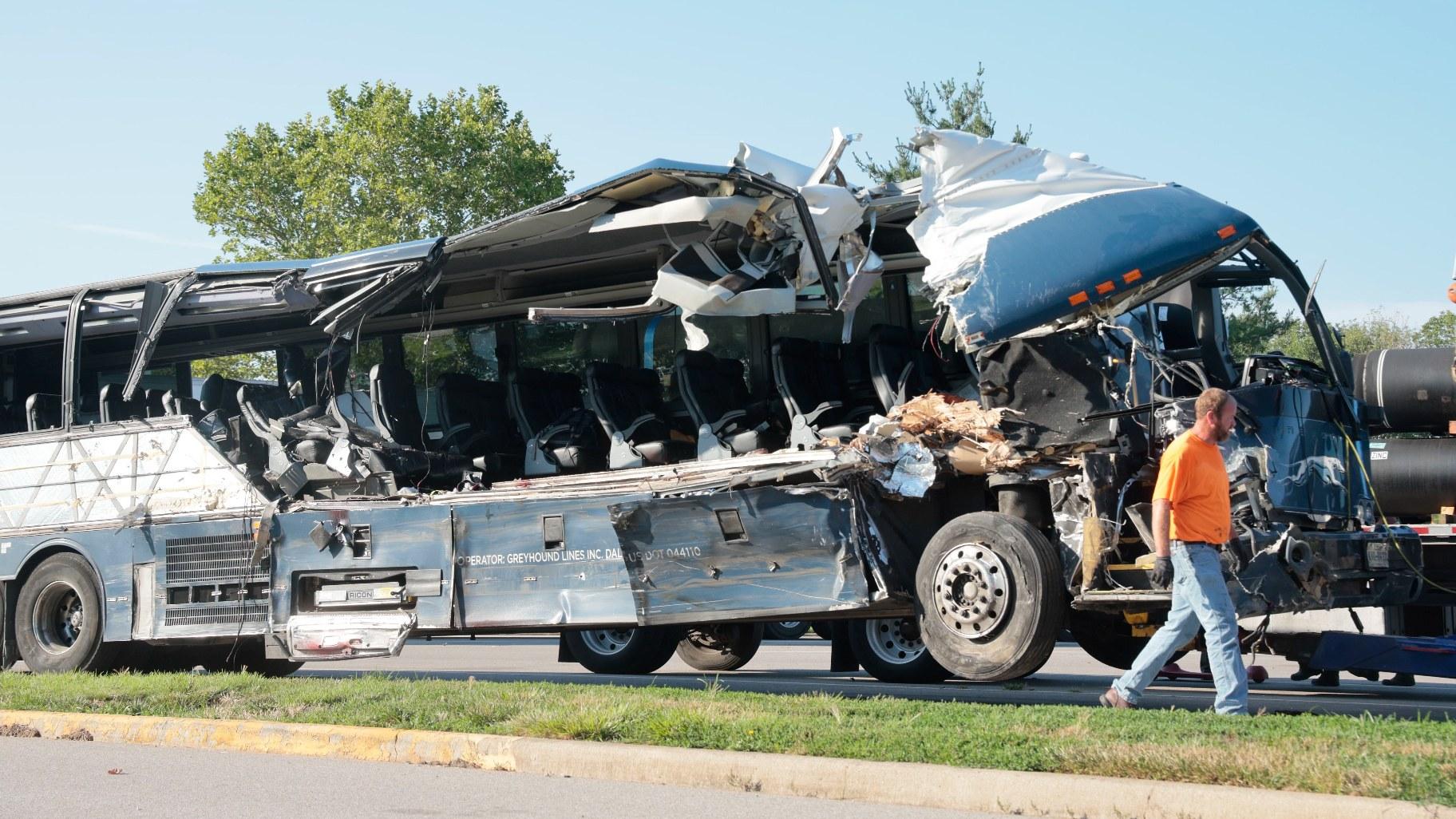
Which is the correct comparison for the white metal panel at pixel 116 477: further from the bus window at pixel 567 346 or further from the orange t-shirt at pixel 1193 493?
the orange t-shirt at pixel 1193 493

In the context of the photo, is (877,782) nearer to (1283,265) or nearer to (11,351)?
(1283,265)

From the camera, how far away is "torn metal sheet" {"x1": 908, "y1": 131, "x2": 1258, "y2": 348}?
851 centimetres

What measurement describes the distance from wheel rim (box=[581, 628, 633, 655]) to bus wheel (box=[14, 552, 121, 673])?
3.95m

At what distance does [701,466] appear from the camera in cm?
1005

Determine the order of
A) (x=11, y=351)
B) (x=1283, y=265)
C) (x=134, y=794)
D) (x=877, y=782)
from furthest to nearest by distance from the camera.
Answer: (x=11, y=351) → (x=1283, y=265) → (x=134, y=794) → (x=877, y=782)

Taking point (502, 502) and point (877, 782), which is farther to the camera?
point (502, 502)

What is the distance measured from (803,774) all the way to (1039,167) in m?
4.41

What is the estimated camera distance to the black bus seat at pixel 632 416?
38.7 feet

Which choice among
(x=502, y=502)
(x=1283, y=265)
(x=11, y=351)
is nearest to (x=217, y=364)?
(x=11, y=351)

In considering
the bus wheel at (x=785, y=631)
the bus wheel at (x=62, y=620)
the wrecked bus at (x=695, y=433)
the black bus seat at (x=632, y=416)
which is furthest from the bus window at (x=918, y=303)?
the bus wheel at (x=785, y=631)

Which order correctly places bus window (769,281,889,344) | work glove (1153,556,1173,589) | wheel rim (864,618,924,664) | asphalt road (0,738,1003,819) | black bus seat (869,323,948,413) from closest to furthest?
asphalt road (0,738,1003,819)
work glove (1153,556,1173,589)
black bus seat (869,323,948,413)
bus window (769,281,889,344)
wheel rim (864,618,924,664)

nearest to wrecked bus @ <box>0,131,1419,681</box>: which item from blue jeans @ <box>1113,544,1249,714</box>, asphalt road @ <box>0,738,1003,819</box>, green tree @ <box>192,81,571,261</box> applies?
blue jeans @ <box>1113,544,1249,714</box>

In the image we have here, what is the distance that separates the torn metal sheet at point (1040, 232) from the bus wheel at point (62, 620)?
25.4 feet

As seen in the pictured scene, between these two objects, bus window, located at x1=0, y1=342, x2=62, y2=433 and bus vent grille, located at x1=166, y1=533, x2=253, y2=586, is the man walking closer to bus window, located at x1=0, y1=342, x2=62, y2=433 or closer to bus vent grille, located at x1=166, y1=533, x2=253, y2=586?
bus vent grille, located at x1=166, y1=533, x2=253, y2=586
